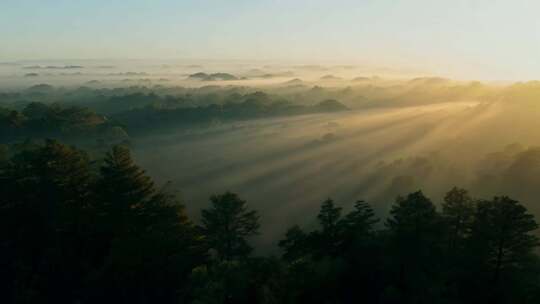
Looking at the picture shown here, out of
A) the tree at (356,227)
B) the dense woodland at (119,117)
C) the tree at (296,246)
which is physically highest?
the tree at (356,227)

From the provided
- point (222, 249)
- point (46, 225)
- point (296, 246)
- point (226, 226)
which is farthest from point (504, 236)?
point (46, 225)

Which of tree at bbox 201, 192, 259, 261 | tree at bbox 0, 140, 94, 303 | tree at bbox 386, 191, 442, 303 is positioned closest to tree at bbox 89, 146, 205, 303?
tree at bbox 201, 192, 259, 261

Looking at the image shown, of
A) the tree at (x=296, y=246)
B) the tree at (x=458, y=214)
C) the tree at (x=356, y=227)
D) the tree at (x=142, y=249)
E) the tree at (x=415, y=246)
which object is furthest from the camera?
the tree at (x=296, y=246)

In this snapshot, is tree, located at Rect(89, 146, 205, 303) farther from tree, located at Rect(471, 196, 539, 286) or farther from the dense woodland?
the dense woodland

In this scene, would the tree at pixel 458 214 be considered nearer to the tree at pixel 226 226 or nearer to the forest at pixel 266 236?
the forest at pixel 266 236

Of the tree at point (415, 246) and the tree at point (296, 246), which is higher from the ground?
the tree at point (415, 246)

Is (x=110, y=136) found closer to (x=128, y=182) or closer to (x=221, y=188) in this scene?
(x=221, y=188)

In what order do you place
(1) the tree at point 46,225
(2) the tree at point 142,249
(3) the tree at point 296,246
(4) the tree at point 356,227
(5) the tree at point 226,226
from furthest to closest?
(5) the tree at point 226,226, (1) the tree at point 46,225, (3) the tree at point 296,246, (2) the tree at point 142,249, (4) the tree at point 356,227

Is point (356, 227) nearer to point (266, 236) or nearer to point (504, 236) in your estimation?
point (504, 236)

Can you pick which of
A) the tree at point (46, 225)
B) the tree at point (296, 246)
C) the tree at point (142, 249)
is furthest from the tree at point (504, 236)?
the tree at point (46, 225)

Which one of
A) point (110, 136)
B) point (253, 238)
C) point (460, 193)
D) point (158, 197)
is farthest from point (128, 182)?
point (110, 136)
